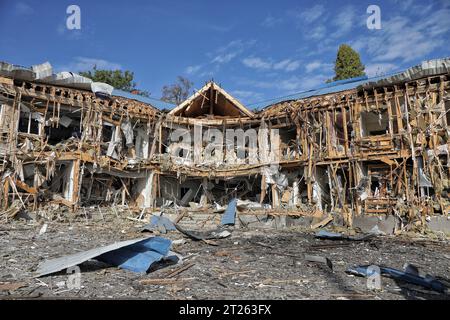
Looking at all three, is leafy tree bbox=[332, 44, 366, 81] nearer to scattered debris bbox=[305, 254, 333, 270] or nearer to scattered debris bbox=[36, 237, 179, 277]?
scattered debris bbox=[305, 254, 333, 270]

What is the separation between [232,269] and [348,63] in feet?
112

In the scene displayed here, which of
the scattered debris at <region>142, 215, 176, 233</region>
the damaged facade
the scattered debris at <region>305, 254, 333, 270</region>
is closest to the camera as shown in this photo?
the scattered debris at <region>305, 254, 333, 270</region>

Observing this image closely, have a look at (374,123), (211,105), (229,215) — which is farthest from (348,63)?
(229,215)

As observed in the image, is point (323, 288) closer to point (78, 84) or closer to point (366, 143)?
point (366, 143)

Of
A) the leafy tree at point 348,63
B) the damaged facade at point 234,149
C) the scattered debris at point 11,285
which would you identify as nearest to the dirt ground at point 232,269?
the scattered debris at point 11,285

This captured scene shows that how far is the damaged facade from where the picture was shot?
55.5 feet

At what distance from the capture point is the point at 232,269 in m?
8.51

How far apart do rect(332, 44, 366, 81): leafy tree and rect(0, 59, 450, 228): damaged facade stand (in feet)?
46.1

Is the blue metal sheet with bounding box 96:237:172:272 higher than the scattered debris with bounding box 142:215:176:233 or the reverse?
the reverse

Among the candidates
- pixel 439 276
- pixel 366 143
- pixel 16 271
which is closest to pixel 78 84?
pixel 16 271

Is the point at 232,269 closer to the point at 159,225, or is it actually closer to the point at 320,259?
the point at 320,259

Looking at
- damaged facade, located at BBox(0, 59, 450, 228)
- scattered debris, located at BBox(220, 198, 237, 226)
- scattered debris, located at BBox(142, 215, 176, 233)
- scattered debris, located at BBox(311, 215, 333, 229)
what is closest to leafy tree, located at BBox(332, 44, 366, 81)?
damaged facade, located at BBox(0, 59, 450, 228)

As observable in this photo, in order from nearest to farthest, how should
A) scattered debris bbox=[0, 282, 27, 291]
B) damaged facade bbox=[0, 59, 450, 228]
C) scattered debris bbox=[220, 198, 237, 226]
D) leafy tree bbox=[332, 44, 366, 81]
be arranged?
scattered debris bbox=[0, 282, 27, 291], damaged facade bbox=[0, 59, 450, 228], scattered debris bbox=[220, 198, 237, 226], leafy tree bbox=[332, 44, 366, 81]
